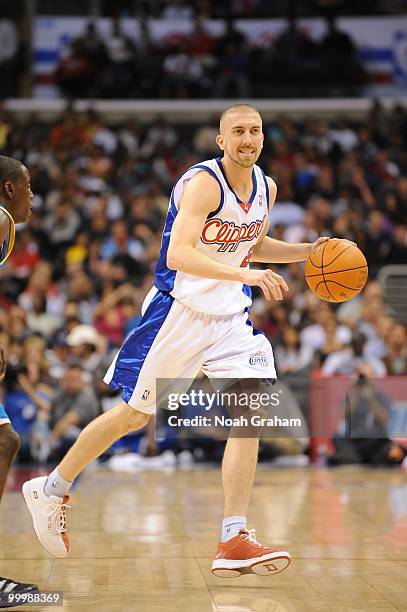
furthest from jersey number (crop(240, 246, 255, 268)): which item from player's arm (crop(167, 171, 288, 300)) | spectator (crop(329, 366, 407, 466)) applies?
spectator (crop(329, 366, 407, 466))

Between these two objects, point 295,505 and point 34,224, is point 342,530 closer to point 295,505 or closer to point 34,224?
point 295,505

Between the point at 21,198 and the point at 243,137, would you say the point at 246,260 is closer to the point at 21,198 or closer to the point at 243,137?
the point at 243,137

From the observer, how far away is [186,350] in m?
4.95

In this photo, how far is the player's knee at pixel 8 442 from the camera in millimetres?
4211

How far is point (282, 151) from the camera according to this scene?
1560 centimetres

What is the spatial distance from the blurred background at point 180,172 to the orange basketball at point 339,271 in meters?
5.36

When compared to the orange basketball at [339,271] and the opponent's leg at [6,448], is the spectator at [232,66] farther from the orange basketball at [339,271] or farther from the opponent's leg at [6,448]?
the opponent's leg at [6,448]

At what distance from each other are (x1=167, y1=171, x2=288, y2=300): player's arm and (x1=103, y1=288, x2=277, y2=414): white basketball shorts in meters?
0.35

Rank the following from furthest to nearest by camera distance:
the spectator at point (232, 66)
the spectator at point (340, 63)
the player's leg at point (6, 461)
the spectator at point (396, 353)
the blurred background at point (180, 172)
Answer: the spectator at point (340, 63) → the spectator at point (232, 66) → the spectator at point (396, 353) → the blurred background at point (180, 172) → the player's leg at point (6, 461)

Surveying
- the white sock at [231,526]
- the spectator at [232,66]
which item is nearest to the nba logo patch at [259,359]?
the white sock at [231,526]

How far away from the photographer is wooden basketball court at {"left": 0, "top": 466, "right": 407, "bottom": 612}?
4.39 meters

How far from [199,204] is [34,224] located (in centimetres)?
965

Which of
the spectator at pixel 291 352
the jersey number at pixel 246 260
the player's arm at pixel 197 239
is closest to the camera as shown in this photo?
the player's arm at pixel 197 239

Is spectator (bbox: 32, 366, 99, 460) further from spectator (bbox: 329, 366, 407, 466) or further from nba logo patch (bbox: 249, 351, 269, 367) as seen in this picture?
nba logo patch (bbox: 249, 351, 269, 367)
